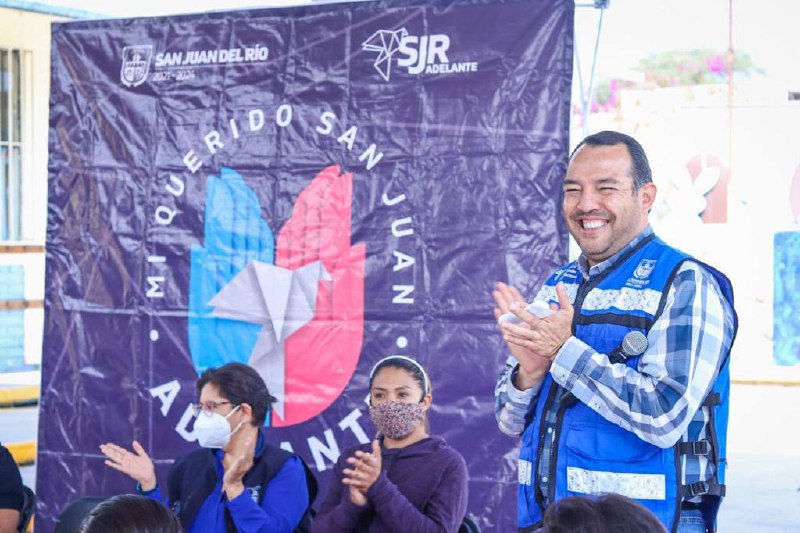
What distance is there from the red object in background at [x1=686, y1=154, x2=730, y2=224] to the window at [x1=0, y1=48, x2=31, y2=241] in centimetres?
986

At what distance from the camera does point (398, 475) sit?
320 cm

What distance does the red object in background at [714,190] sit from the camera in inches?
594

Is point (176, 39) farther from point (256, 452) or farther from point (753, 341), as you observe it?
point (753, 341)

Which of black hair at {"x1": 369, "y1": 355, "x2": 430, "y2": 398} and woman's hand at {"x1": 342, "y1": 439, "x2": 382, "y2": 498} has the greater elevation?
black hair at {"x1": 369, "y1": 355, "x2": 430, "y2": 398}

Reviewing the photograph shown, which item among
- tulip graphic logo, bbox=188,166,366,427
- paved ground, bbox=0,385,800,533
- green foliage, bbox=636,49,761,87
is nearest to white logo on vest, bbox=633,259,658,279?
tulip graphic logo, bbox=188,166,366,427

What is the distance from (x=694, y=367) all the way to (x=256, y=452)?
5.90ft

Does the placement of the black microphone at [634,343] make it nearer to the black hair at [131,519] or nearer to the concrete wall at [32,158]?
the black hair at [131,519]

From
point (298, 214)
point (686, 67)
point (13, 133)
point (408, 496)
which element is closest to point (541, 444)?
point (408, 496)

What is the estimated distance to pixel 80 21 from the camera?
4.44 m

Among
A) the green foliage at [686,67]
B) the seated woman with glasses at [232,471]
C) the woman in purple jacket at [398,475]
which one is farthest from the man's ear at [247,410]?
the green foliage at [686,67]

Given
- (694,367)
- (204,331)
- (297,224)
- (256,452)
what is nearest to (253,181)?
(297,224)

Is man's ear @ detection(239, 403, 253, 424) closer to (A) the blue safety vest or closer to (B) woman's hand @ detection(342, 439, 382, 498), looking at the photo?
(B) woman's hand @ detection(342, 439, 382, 498)

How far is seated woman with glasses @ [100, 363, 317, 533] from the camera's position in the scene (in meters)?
3.12

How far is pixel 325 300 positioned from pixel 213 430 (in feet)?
2.81
